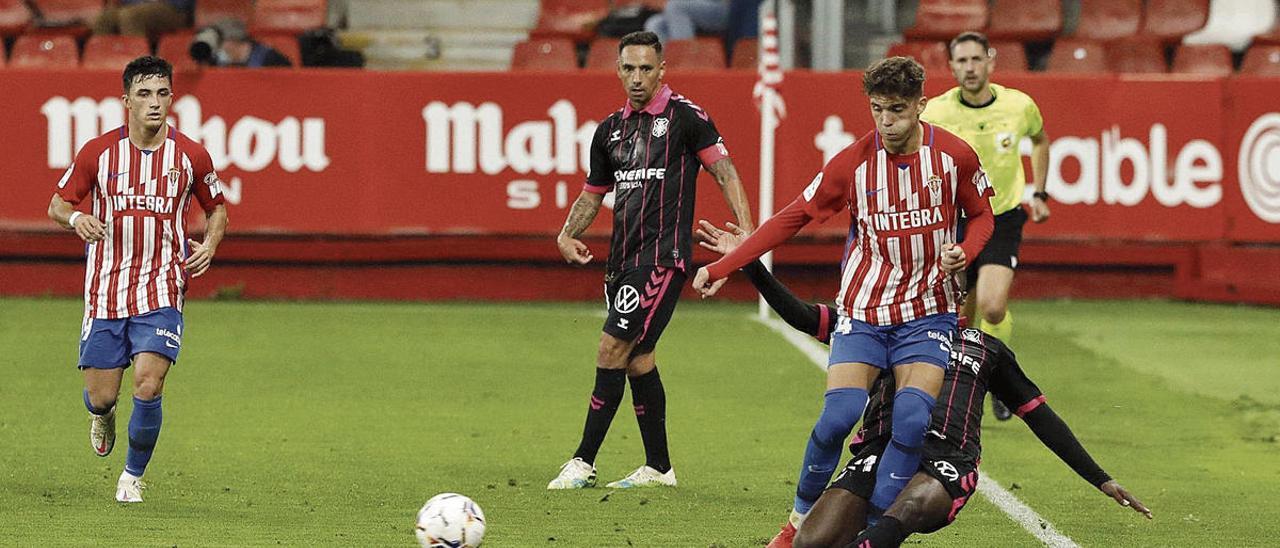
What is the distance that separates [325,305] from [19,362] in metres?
4.12

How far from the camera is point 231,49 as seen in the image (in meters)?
19.6

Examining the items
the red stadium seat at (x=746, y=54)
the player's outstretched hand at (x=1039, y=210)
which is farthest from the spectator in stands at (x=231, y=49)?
the player's outstretched hand at (x=1039, y=210)

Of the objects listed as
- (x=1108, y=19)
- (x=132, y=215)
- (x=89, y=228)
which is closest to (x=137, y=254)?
(x=132, y=215)

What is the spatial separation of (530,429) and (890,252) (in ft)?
13.6

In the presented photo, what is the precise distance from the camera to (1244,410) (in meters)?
12.0

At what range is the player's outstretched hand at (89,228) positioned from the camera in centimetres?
841

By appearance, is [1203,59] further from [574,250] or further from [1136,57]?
[574,250]

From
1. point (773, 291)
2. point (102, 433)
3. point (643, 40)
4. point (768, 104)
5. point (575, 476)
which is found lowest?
point (575, 476)

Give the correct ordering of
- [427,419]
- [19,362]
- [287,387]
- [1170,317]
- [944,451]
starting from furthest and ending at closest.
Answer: [1170,317]
[19,362]
[287,387]
[427,419]
[944,451]

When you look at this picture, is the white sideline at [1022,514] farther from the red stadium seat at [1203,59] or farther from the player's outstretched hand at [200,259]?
the red stadium seat at [1203,59]

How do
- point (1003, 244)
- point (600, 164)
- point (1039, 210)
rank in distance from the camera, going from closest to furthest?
point (600, 164) → point (1003, 244) → point (1039, 210)

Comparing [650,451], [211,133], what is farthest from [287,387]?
[211,133]

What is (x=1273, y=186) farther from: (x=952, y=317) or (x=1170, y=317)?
(x=952, y=317)

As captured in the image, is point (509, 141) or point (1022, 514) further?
point (509, 141)
